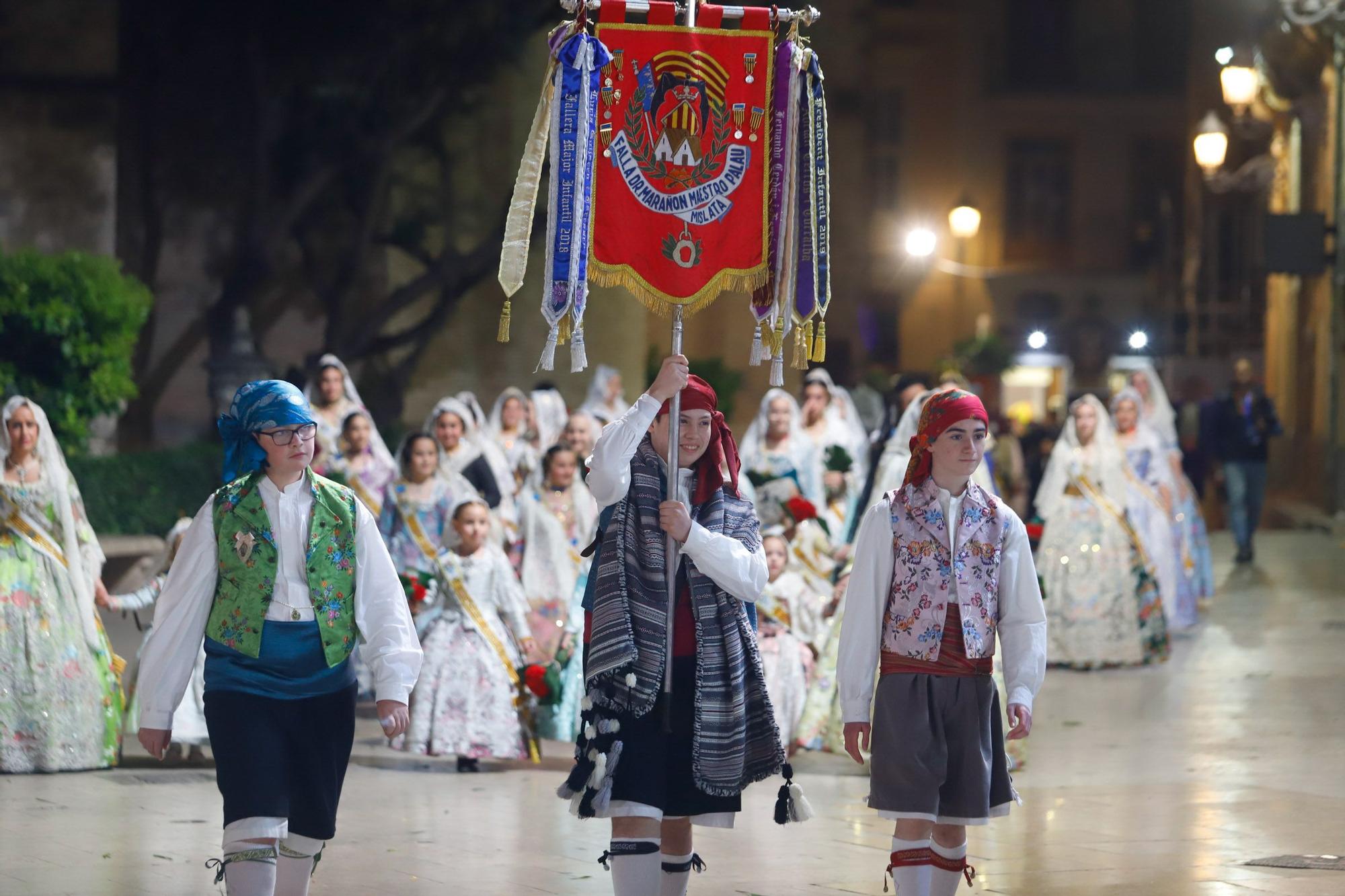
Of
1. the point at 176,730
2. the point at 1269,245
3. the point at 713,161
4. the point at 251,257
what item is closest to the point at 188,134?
the point at 251,257

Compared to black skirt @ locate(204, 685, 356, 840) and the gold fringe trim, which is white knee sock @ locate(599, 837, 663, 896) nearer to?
black skirt @ locate(204, 685, 356, 840)

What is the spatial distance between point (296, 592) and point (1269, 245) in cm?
2036

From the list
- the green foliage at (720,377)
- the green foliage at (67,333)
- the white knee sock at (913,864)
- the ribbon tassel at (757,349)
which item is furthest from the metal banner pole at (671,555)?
the green foliage at (720,377)

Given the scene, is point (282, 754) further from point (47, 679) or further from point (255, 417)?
point (47, 679)

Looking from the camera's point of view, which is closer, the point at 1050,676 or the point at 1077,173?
the point at 1050,676

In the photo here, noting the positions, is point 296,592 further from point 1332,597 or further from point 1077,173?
point 1077,173

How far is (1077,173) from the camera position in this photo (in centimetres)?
6406

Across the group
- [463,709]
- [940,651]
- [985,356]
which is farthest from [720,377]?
[940,651]

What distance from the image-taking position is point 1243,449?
69.7ft

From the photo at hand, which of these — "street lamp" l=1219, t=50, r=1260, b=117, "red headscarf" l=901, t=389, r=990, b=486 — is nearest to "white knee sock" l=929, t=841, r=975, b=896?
"red headscarf" l=901, t=389, r=990, b=486

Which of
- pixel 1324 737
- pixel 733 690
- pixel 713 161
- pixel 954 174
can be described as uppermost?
pixel 954 174

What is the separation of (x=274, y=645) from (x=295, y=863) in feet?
2.05

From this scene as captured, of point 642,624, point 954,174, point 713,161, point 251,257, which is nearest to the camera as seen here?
point 642,624

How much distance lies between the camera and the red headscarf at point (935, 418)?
6273 mm
